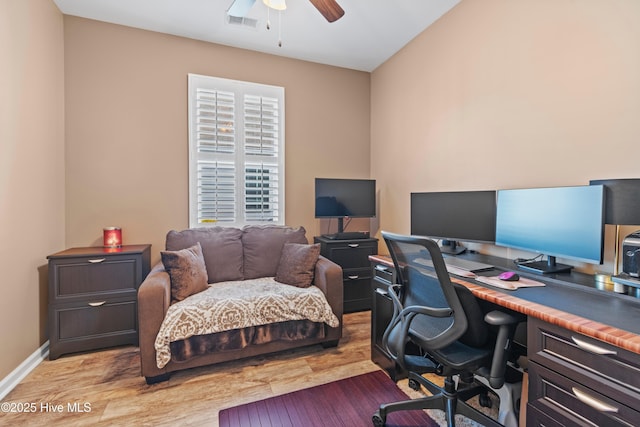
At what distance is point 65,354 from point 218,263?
1376 millimetres

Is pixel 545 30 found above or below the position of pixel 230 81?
below

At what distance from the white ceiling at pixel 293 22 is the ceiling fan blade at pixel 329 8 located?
585 mm

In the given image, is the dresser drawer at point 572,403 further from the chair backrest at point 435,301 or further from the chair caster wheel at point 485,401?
the chair caster wheel at point 485,401

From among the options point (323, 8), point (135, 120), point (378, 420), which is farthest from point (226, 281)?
point (323, 8)

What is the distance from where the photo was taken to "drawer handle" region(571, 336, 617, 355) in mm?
940

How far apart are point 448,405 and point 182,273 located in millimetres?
1957

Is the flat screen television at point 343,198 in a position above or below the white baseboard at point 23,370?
above

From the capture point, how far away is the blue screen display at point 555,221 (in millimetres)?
1477

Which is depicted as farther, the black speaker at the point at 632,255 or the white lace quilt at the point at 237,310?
the white lace quilt at the point at 237,310

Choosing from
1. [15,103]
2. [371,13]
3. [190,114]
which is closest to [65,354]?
[15,103]

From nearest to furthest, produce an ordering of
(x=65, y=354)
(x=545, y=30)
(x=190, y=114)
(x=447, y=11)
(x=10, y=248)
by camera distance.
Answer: (x=545, y=30) → (x=10, y=248) → (x=65, y=354) → (x=447, y=11) → (x=190, y=114)

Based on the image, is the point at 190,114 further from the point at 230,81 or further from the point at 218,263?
the point at 218,263

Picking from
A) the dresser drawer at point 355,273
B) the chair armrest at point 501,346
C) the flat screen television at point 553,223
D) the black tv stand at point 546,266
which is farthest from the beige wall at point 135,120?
the chair armrest at point 501,346

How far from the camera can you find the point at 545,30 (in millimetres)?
1894
